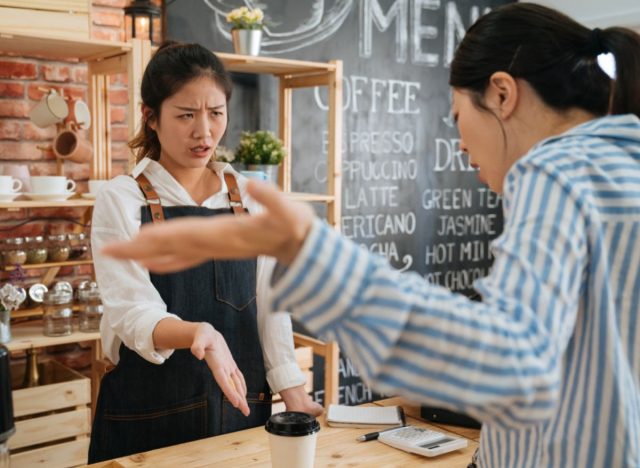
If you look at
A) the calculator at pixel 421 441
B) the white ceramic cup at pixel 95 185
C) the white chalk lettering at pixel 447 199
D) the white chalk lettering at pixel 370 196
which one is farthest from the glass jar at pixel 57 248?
the white chalk lettering at pixel 447 199

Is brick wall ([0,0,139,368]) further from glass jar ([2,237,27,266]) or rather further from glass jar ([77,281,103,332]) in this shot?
glass jar ([77,281,103,332])

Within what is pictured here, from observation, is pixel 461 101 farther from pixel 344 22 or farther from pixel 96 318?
pixel 344 22

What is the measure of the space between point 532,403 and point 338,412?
1172mm

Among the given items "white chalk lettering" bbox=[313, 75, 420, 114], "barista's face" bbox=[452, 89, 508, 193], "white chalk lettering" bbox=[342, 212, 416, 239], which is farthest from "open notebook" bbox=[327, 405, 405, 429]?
"white chalk lettering" bbox=[313, 75, 420, 114]

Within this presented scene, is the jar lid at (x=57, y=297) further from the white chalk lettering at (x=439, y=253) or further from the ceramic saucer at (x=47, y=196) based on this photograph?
the white chalk lettering at (x=439, y=253)

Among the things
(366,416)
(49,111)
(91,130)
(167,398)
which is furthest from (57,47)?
(366,416)

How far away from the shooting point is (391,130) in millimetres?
4281

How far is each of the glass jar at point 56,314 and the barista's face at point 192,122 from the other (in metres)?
1.14

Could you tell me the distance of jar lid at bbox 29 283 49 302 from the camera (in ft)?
9.70

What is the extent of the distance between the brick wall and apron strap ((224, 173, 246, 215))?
1.31 metres

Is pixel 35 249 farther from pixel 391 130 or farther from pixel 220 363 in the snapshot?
pixel 391 130

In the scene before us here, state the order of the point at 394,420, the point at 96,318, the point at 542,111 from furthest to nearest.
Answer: the point at 96,318 → the point at 394,420 → the point at 542,111

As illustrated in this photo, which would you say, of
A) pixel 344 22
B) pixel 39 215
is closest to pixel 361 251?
pixel 39 215

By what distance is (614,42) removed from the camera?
3.01 feet
